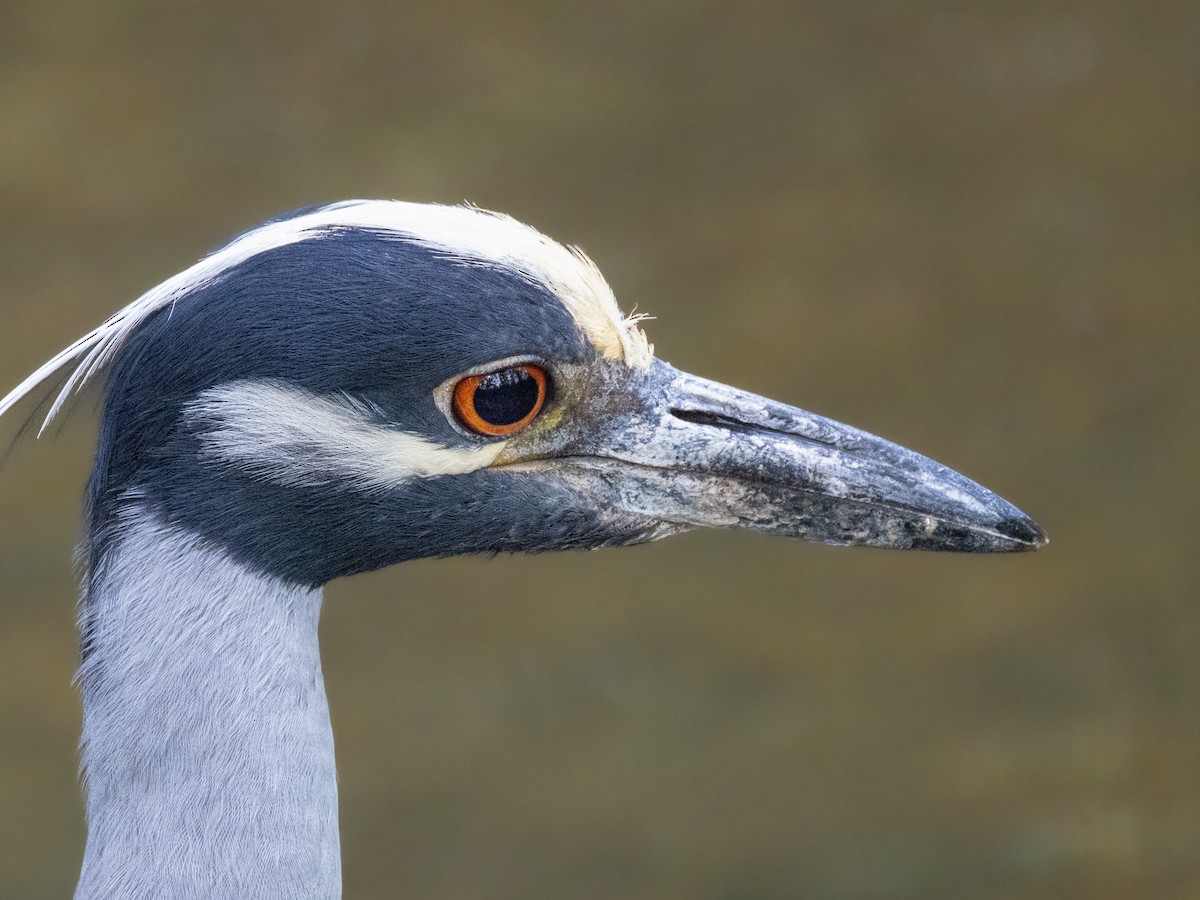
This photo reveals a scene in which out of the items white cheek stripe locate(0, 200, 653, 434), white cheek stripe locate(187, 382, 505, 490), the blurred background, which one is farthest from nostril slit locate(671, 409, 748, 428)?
the blurred background

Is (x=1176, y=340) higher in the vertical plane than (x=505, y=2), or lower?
lower

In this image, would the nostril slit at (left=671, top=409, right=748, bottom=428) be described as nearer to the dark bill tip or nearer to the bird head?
the bird head

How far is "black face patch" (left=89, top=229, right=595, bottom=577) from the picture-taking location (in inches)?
89.7

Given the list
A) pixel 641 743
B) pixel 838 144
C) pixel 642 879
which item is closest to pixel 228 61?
pixel 838 144

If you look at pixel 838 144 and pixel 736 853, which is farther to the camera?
pixel 838 144

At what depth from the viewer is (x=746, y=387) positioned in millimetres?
6410

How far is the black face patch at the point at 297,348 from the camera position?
2277 millimetres

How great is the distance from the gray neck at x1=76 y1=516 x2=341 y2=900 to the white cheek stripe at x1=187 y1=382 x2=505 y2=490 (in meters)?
0.17

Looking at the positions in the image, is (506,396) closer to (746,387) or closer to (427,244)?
(427,244)

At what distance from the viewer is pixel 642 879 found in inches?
207

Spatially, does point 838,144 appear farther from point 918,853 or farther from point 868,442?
point 868,442

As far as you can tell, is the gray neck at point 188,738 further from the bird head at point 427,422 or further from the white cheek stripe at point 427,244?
the white cheek stripe at point 427,244

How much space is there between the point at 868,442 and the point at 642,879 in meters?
3.07

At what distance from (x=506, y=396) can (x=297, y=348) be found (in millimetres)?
345
